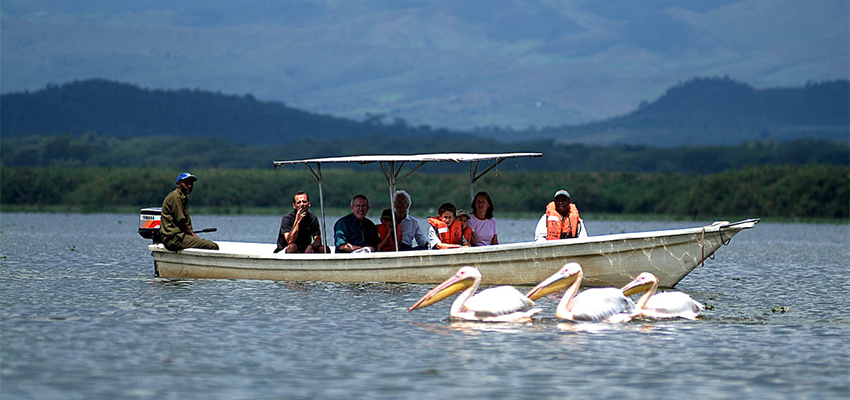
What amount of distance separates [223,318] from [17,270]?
9.07 m

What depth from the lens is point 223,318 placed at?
15.4 m

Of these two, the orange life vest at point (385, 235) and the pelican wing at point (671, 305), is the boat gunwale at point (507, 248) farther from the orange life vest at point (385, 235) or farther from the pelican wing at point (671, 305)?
the pelican wing at point (671, 305)

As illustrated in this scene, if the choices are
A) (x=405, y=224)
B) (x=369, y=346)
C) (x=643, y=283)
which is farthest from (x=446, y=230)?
(x=369, y=346)

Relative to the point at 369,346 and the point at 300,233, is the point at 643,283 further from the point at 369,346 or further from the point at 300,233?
the point at 300,233

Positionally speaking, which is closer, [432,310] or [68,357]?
[68,357]

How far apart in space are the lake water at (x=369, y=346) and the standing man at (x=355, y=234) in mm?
759

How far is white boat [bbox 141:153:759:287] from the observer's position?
17688mm

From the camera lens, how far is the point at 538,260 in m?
18.0

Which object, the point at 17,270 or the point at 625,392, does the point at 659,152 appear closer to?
the point at 17,270

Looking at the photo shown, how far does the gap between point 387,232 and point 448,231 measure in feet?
3.48

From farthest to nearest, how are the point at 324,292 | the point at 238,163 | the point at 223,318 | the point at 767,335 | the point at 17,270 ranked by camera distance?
1. the point at 238,163
2. the point at 17,270
3. the point at 324,292
4. the point at 223,318
5. the point at 767,335

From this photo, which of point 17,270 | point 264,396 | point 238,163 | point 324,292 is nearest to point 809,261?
point 324,292

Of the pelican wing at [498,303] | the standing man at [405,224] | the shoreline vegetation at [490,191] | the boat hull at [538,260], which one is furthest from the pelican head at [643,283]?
the shoreline vegetation at [490,191]

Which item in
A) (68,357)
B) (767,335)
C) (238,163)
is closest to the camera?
(68,357)
